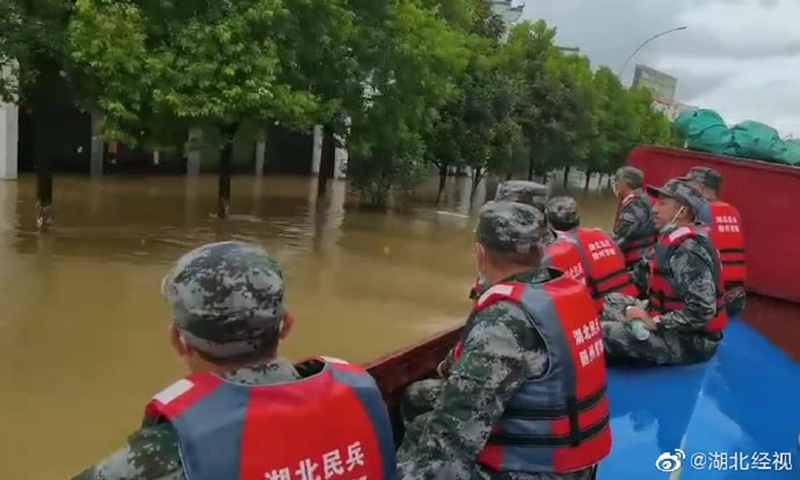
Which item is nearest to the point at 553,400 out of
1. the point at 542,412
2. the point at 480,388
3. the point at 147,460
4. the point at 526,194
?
the point at 542,412

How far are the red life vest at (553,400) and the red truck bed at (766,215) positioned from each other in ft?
14.1

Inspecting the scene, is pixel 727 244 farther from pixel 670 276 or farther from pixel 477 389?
pixel 477 389

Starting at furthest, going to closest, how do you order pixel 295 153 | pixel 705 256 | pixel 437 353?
1. pixel 295 153
2. pixel 705 256
3. pixel 437 353

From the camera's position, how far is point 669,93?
259 ft

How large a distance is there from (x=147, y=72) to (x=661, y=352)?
9143mm

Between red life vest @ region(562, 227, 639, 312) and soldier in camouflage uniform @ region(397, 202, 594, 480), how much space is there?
2566 mm

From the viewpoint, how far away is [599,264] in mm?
5125

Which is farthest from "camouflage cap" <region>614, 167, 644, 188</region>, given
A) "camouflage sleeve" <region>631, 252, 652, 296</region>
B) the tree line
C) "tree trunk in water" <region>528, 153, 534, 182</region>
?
"tree trunk in water" <region>528, 153, 534, 182</region>

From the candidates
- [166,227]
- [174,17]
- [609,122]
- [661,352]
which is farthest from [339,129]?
[609,122]

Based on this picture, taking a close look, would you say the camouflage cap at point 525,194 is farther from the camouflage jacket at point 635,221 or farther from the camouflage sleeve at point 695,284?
the camouflage jacket at point 635,221

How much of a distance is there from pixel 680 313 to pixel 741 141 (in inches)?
136

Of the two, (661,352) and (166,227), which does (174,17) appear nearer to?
(166,227)

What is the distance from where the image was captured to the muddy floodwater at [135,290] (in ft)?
21.3

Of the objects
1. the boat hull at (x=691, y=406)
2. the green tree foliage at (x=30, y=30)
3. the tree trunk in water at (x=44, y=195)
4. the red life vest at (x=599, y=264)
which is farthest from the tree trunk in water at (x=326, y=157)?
the boat hull at (x=691, y=406)
